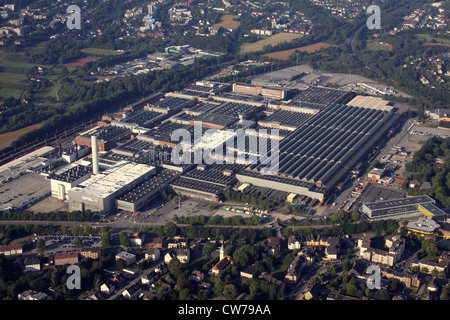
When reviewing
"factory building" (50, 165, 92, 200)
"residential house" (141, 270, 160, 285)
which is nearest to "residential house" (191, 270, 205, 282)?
"residential house" (141, 270, 160, 285)

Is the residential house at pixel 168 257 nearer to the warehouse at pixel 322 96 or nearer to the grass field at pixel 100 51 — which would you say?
the warehouse at pixel 322 96

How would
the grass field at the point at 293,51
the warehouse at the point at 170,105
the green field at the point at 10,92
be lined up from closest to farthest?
the warehouse at the point at 170,105
the green field at the point at 10,92
the grass field at the point at 293,51

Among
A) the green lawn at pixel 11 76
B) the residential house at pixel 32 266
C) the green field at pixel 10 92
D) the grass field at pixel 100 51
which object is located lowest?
the residential house at pixel 32 266

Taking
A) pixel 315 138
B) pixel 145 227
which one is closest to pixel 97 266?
pixel 145 227

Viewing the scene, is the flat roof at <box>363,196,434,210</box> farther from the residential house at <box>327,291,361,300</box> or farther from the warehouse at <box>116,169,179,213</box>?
the warehouse at <box>116,169,179,213</box>

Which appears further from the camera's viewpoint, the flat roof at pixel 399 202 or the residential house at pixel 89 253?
the flat roof at pixel 399 202

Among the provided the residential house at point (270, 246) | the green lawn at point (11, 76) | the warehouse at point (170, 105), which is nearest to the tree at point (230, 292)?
the residential house at point (270, 246)

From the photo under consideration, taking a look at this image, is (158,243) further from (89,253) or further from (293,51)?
(293,51)

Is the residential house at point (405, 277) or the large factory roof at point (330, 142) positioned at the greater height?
the large factory roof at point (330, 142)
